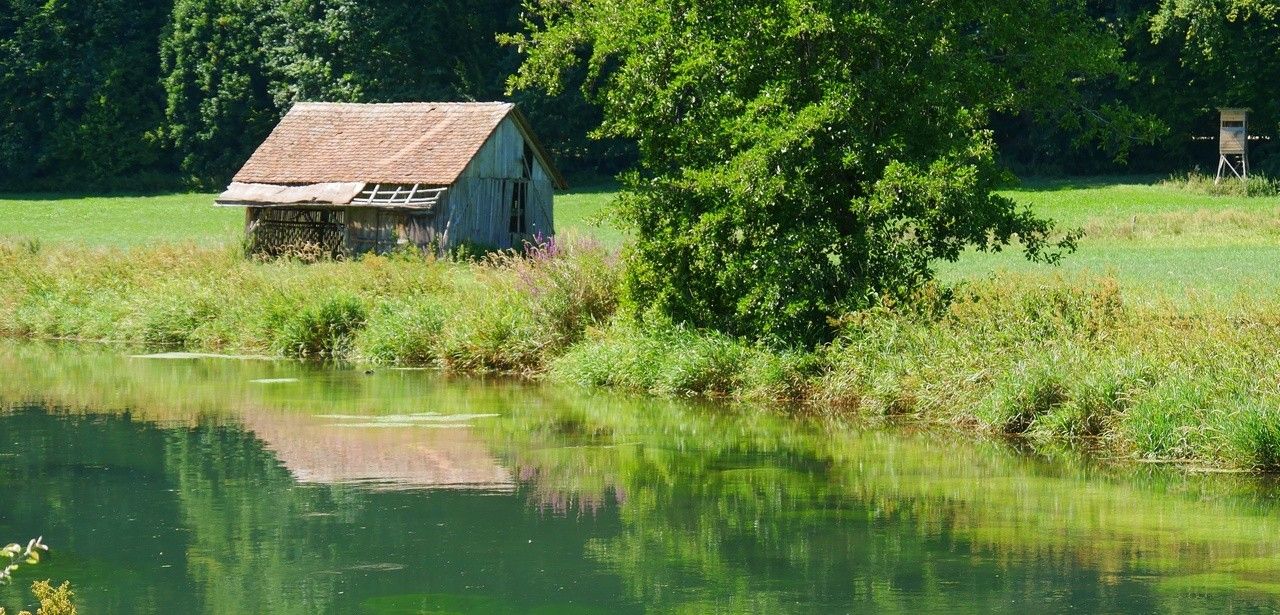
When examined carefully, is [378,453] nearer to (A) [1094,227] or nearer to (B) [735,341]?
(B) [735,341]

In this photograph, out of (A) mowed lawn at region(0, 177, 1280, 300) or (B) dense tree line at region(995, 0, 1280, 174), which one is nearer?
(A) mowed lawn at region(0, 177, 1280, 300)

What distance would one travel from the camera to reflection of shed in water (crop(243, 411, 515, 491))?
15.8m

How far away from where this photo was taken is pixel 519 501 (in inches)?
579

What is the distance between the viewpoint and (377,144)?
4075 centimetres

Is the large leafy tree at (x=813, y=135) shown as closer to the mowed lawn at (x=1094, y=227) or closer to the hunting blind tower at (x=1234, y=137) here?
the mowed lawn at (x=1094, y=227)

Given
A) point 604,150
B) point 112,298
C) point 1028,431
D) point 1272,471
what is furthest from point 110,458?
point 604,150

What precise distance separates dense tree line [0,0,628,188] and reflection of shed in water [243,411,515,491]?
4021 centimetres

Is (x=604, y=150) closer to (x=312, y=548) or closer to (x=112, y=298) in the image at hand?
(x=112, y=298)

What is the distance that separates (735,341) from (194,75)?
45.6 metres

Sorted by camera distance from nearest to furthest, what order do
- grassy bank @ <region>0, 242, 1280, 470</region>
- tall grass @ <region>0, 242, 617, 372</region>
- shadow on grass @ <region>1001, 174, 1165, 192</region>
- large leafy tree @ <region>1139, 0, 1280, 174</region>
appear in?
grassy bank @ <region>0, 242, 1280, 470</region>, tall grass @ <region>0, 242, 617, 372</region>, large leafy tree @ <region>1139, 0, 1280, 174</region>, shadow on grass @ <region>1001, 174, 1165, 192</region>

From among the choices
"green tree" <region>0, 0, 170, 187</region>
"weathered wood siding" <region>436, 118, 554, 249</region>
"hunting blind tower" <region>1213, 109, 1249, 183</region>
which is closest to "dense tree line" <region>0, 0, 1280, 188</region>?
"green tree" <region>0, 0, 170, 187</region>

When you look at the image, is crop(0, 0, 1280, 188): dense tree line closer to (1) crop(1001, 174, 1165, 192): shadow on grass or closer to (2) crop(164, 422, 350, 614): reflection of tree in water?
(1) crop(1001, 174, 1165, 192): shadow on grass

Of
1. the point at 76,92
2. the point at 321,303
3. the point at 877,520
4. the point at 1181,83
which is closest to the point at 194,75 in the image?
the point at 76,92

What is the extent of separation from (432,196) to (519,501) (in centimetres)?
2441
